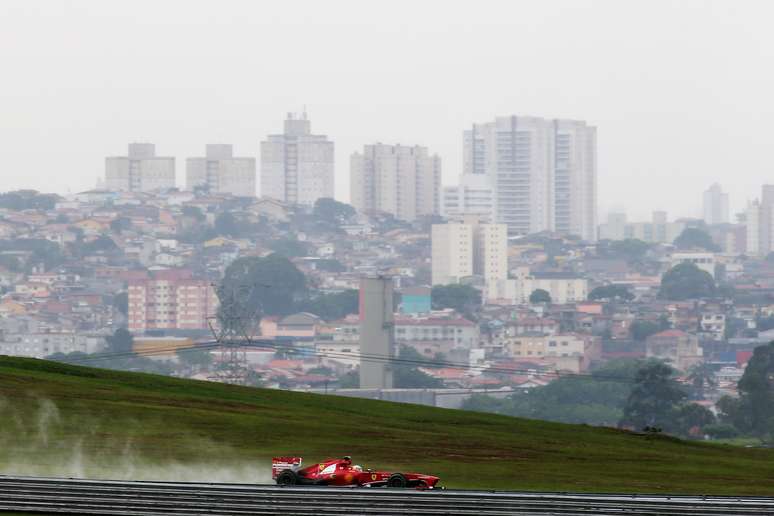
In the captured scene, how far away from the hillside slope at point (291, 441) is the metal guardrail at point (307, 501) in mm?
6858

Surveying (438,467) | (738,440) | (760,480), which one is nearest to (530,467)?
(438,467)

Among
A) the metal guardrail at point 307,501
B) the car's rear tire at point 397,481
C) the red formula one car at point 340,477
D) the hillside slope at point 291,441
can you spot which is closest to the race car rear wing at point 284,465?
the red formula one car at point 340,477

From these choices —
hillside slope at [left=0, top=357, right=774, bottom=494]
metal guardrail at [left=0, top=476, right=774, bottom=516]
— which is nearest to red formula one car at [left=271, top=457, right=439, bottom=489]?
metal guardrail at [left=0, top=476, right=774, bottom=516]

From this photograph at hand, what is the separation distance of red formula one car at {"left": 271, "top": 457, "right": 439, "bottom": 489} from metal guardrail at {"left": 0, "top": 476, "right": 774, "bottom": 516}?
0.92 meters

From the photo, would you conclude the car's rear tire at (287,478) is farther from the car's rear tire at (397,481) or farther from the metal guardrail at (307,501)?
the car's rear tire at (397,481)

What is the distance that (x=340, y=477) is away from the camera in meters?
44.7

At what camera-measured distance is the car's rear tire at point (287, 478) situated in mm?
45244

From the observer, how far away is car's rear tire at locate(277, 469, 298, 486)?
45244 mm

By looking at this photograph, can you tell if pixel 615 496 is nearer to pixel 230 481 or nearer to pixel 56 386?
pixel 230 481

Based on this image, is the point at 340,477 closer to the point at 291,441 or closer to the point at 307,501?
the point at 307,501

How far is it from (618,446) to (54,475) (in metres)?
27.5

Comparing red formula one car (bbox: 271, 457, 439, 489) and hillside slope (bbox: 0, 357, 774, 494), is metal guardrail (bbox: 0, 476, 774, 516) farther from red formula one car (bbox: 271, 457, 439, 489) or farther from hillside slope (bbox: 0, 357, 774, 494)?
hillside slope (bbox: 0, 357, 774, 494)

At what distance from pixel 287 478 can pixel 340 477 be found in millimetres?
1639

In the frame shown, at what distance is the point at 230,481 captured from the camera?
48.3m
